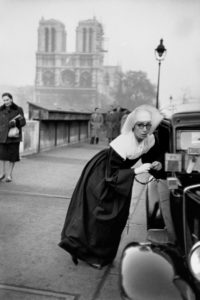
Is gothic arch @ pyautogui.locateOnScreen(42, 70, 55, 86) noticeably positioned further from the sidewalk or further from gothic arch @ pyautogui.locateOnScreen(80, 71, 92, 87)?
the sidewalk

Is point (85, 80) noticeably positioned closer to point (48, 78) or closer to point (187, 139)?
point (48, 78)

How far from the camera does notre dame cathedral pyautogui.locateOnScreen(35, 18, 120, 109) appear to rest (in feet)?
519

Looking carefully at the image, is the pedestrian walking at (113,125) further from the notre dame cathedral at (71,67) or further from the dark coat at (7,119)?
the notre dame cathedral at (71,67)

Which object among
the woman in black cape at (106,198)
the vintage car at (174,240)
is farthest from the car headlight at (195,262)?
the woman in black cape at (106,198)

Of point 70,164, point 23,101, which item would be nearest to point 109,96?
point 23,101

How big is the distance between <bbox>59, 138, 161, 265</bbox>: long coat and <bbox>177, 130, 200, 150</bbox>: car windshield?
49 cm

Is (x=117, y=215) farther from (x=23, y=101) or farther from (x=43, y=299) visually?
(x=23, y=101)

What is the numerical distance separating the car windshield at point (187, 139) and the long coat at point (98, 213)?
1.60 feet

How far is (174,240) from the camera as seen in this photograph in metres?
3.10

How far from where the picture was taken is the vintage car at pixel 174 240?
86.0 inches

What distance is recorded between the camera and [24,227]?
5.00m

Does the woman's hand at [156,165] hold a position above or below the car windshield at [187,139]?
below

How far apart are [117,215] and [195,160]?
92 centimetres

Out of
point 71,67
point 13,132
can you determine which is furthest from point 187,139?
point 71,67
